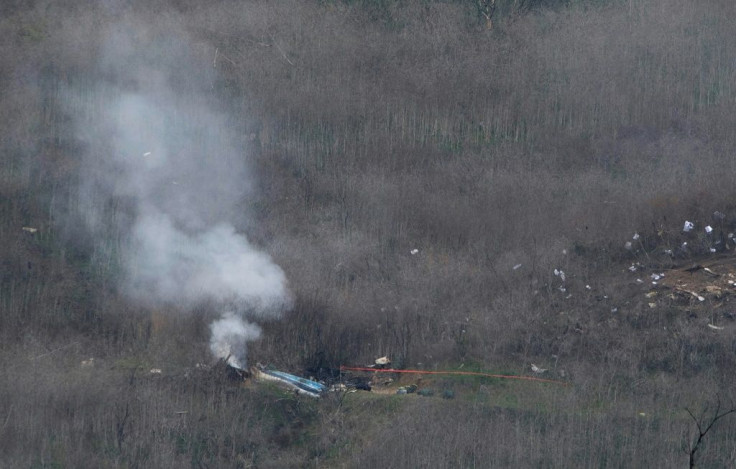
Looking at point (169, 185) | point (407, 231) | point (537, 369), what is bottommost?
point (537, 369)

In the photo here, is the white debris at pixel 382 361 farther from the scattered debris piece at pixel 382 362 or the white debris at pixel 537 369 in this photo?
the white debris at pixel 537 369

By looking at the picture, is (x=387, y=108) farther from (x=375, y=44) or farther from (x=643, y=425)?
(x=643, y=425)

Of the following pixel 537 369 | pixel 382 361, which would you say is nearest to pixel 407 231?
pixel 382 361

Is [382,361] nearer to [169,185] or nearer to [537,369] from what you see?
[537,369]

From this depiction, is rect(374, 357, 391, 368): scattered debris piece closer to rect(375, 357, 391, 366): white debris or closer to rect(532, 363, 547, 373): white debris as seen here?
rect(375, 357, 391, 366): white debris

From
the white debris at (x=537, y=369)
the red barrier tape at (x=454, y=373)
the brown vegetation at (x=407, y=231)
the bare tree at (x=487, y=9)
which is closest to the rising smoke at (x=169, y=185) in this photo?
the brown vegetation at (x=407, y=231)
